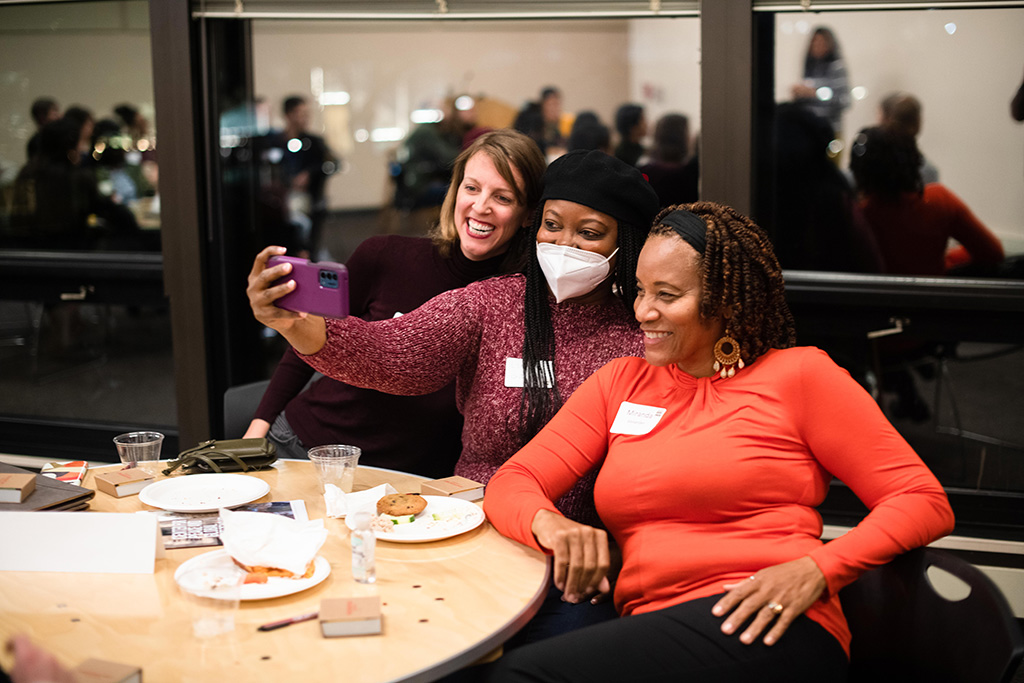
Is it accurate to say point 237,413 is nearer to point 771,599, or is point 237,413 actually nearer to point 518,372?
point 518,372

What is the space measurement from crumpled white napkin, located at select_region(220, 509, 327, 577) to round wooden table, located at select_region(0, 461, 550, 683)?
0.06m

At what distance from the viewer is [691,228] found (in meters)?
1.67

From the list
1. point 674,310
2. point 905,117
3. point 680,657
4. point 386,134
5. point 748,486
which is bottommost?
point 680,657

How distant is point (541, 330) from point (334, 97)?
5.61m

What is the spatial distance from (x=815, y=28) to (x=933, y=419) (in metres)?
1.58

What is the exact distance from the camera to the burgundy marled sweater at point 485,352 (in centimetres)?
196

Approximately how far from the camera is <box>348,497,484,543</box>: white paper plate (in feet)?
5.10

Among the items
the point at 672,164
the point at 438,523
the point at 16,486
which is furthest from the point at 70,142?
the point at 438,523

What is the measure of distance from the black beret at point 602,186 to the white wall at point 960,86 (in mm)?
1417

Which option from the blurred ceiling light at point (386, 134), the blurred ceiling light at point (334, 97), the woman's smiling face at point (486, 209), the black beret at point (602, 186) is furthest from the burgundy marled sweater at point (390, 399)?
the blurred ceiling light at point (334, 97)

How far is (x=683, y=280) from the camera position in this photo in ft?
5.42

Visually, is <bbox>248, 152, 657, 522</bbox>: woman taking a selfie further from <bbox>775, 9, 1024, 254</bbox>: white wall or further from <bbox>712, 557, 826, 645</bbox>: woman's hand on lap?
<bbox>775, 9, 1024, 254</bbox>: white wall

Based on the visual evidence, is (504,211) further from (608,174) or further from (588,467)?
(588,467)

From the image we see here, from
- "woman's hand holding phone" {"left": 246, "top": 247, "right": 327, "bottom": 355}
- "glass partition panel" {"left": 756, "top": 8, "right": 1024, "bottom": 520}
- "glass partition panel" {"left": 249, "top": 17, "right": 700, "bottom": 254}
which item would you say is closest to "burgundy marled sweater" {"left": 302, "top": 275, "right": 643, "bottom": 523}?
"woman's hand holding phone" {"left": 246, "top": 247, "right": 327, "bottom": 355}
